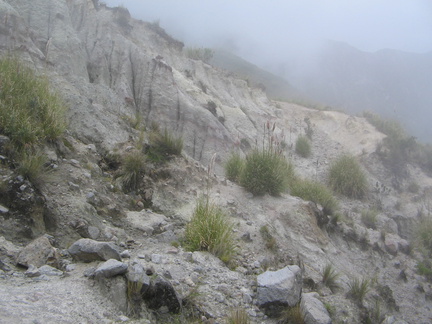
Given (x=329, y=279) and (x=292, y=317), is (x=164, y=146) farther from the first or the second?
(x=292, y=317)

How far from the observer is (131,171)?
283 inches

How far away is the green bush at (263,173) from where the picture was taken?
872 centimetres

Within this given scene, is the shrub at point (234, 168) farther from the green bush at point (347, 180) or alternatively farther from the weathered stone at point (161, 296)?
the green bush at point (347, 180)

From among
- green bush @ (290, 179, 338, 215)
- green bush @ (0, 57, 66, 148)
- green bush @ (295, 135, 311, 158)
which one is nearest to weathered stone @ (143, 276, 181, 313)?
green bush @ (0, 57, 66, 148)

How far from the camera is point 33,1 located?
1253cm

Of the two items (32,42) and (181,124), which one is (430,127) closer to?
(181,124)

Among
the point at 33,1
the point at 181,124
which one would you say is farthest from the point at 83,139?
the point at 33,1

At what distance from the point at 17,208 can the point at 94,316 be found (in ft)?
6.96

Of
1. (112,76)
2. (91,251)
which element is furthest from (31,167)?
(112,76)

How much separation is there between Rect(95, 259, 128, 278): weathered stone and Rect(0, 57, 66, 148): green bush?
266 cm

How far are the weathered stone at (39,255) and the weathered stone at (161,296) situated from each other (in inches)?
41.8

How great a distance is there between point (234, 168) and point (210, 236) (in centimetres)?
410

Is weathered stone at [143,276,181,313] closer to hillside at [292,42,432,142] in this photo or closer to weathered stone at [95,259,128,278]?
weathered stone at [95,259,128,278]

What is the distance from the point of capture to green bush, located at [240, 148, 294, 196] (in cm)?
872
